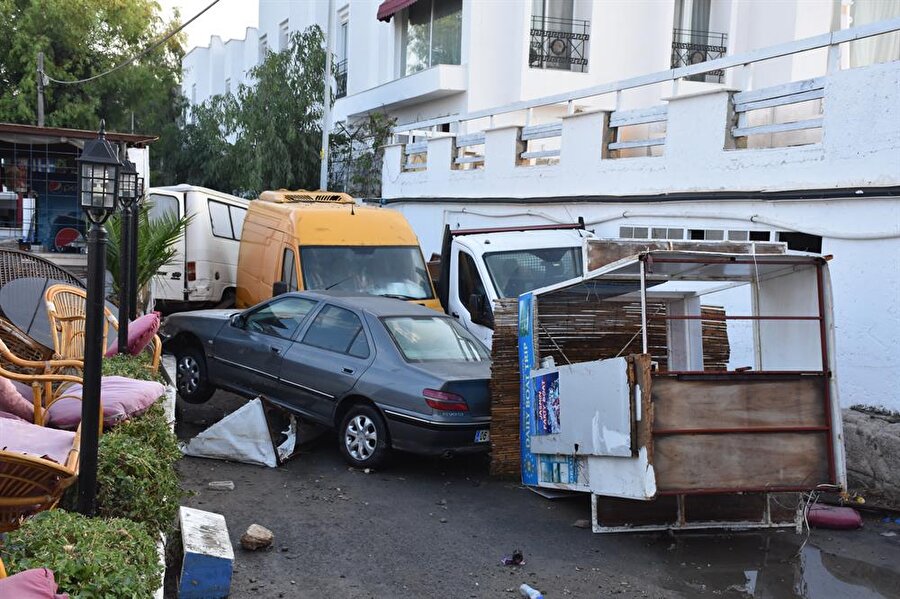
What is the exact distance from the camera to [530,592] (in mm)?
5797

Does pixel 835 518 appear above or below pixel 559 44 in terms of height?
below

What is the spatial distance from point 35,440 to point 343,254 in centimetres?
761

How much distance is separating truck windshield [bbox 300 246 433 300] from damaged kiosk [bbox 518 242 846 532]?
157 inches

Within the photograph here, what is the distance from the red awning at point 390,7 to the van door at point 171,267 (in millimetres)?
7264

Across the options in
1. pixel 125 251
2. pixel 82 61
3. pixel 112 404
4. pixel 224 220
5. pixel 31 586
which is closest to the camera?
pixel 31 586

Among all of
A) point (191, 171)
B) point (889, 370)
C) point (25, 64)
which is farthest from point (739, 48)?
point (25, 64)

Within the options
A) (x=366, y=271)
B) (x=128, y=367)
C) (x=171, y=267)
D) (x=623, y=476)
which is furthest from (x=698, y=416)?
(x=171, y=267)

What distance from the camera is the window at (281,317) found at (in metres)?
9.39

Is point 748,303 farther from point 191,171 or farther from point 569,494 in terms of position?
point 191,171

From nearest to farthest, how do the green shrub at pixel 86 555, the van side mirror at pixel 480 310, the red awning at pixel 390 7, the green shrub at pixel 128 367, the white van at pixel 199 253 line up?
the green shrub at pixel 86 555
the green shrub at pixel 128 367
the van side mirror at pixel 480 310
the white van at pixel 199 253
the red awning at pixel 390 7

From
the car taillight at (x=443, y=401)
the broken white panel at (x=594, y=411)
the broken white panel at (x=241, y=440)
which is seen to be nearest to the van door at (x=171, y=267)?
the broken white panel at (x=241, y=440)

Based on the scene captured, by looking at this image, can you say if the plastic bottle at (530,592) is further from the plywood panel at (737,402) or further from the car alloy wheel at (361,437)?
the car alloy wheel at (361,437)

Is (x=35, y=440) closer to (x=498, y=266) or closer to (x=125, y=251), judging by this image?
(x=125, y=251)

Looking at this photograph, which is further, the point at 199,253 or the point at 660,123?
the point at 199,253
